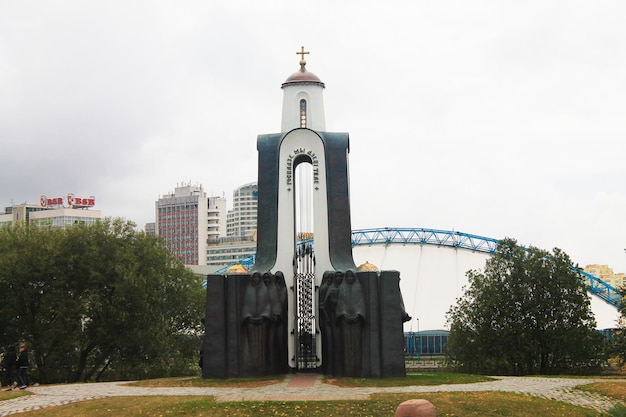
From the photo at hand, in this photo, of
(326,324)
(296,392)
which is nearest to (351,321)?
(326,324)

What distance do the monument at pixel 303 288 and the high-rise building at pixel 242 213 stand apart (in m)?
138

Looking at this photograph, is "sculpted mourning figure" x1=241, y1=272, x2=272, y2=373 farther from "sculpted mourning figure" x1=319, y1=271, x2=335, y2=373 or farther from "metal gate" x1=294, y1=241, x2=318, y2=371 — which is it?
"sculpted mourning figure" x1=319, y1=271, x2=335, y2=373

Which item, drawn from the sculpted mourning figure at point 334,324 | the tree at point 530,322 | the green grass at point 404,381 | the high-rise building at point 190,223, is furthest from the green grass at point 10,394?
the high-rise building at point 190,223

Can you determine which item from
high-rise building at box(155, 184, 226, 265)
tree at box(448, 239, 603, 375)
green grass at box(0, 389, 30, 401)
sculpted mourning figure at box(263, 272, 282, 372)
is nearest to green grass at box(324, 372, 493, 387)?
sculpted mourning figure at box(263, 272, 282, 372)

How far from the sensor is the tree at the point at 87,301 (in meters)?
32.6

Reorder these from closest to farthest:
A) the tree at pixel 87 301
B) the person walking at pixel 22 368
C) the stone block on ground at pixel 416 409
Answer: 1. the stone block on ground at pixel 416 409
2. the person walking at pixel 22 368
3. the tree at pixel 87 301

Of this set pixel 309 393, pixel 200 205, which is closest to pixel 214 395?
pixel 309 393

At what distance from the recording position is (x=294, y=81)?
29.6m

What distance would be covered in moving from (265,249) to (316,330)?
300cm

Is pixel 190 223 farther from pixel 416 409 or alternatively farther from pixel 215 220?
pixel 416 409

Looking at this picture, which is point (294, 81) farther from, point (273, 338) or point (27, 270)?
point (27, 270)

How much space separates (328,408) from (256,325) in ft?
22.5

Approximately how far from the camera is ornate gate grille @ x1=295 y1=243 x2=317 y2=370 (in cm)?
2720

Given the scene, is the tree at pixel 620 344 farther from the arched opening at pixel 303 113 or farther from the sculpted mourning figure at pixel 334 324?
the arched opening at pixel 303 113
